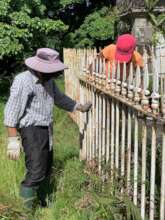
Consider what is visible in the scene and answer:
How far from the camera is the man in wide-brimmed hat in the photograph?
5250mm

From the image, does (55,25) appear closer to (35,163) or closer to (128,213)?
(35,163)

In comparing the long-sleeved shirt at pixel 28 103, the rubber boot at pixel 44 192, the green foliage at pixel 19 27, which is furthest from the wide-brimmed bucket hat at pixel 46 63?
the green foliage at pixel 19 27

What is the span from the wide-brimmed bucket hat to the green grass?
1116mm

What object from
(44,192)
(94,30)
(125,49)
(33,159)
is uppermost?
(125,49)

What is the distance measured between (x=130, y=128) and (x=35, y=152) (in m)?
1.05

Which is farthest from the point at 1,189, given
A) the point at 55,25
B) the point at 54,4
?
the point at 54,4

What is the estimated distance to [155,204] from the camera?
14.5 feet

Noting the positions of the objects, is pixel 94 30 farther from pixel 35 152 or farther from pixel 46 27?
pixel 35 152

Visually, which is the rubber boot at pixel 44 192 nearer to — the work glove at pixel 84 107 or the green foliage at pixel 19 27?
the work glove at pixel 84 107

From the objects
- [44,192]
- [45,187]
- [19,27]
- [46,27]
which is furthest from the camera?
[46,27]

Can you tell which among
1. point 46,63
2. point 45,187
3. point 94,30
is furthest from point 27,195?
point 94,30

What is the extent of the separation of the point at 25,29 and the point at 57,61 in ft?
27.5

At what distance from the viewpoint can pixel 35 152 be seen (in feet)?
17.6

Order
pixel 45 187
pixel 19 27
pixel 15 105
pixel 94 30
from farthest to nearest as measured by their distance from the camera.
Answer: pixel 94 30 < pixel 19 27 < pixel 45 187 < pixel 15 105
